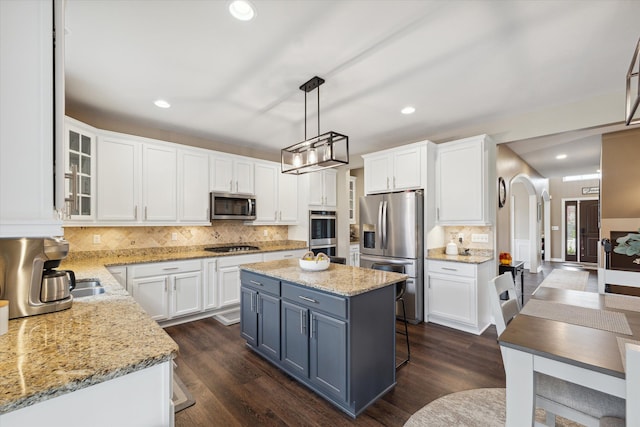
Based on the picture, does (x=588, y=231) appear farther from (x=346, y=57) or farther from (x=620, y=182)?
(x=346, y=57)

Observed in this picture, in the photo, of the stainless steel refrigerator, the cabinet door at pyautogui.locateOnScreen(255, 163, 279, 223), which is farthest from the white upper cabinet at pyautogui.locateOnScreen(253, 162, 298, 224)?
the stainless steel refrigerator

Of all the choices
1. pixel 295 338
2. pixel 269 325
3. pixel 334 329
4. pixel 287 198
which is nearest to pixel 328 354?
pixel 334 329

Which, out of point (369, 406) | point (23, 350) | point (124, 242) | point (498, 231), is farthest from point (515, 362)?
point (124, 242)

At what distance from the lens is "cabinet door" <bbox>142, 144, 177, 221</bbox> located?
3654mm

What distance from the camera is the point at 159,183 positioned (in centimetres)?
376

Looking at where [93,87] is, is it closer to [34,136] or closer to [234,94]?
[234,94]

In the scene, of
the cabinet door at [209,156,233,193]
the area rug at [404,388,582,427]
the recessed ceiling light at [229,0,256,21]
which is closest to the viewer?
the recessed ceiling light at [229,0,256,21]

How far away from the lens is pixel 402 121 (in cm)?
374

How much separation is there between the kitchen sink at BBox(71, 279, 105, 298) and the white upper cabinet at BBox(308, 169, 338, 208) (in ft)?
11.3

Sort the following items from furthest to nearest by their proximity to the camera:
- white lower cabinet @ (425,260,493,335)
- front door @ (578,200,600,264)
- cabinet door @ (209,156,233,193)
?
front door @ (578,200,600,264), cabinet door @ (209,156,233,193), white lower cabinet @ (425,260,493,335)

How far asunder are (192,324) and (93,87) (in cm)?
283

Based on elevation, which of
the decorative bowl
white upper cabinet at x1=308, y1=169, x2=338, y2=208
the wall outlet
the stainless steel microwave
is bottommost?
the decorative bowl

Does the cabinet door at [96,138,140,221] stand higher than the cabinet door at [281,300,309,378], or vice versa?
the cabinet door at [96,138,140,221]

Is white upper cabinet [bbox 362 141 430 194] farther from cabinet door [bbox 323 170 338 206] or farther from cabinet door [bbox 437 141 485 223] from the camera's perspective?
cabinet door [bbox 323 170 338 206]
